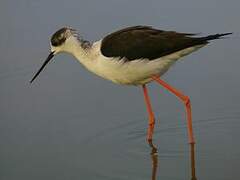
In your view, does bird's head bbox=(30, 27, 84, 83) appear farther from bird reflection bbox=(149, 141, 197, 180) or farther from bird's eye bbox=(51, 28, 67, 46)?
bird reflection bbox=(149, 141, 197, 180)

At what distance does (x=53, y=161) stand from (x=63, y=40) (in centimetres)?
140

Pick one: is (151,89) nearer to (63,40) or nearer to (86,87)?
(86,87)

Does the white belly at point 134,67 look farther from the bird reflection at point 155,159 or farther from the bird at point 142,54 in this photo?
the bird reflection at point 155,159

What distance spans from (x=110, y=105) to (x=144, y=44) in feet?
3.22

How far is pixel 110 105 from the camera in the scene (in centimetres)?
633

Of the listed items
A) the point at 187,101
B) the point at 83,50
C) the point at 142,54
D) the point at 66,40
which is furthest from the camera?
the point at 66,40

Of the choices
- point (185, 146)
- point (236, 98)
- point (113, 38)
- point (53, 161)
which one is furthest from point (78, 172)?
point (236, 98)

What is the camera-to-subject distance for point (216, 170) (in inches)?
185

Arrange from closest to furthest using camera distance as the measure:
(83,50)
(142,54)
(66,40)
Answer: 1. (142,54)
2. (83,50)
3. (66,40)

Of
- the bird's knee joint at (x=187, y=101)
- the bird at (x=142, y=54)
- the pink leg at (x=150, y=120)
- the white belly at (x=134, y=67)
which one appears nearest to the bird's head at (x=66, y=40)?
the bird at (x=142, y=54)

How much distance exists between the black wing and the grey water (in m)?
0.67

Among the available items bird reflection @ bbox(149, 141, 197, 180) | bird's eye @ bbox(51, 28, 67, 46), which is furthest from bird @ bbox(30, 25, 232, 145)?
bird's eye @ bbox(51, 28, 67, 46)

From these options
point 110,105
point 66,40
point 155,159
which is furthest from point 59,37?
point 155,159

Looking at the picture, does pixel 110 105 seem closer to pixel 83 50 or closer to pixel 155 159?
pixel 83 50
